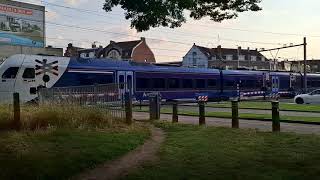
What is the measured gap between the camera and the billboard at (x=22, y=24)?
65256 millimetres

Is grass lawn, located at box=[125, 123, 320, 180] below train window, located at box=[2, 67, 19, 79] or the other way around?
below

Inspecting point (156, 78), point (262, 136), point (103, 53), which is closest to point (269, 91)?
point (156, 78)

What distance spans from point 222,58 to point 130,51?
30015mm

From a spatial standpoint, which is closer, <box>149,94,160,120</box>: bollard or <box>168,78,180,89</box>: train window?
<box>149,94,160,120</box>: bollard

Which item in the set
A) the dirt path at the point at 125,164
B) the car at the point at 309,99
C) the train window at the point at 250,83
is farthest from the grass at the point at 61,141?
the train window at the point at 250,83

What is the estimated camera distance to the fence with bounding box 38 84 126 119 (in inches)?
712

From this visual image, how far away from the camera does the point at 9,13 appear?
2606 inches

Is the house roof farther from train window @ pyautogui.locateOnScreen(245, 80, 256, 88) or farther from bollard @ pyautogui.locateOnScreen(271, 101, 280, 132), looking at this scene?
bollard @ pyautogui.locateOnScreen(271, 101, 280, 132)

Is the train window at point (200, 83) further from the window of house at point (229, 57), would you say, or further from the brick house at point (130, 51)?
the window of house at point (229, 57)

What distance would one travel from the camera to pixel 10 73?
96.7 ft

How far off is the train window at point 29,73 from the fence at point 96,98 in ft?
34.2

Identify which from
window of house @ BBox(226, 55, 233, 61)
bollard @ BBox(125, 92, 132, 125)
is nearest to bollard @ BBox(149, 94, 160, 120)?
bollard @ BBox(125, 92, 132, 125)

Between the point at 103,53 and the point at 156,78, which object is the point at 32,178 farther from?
the point at 103,53

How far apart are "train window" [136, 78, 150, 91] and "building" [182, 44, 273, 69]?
286 feet
